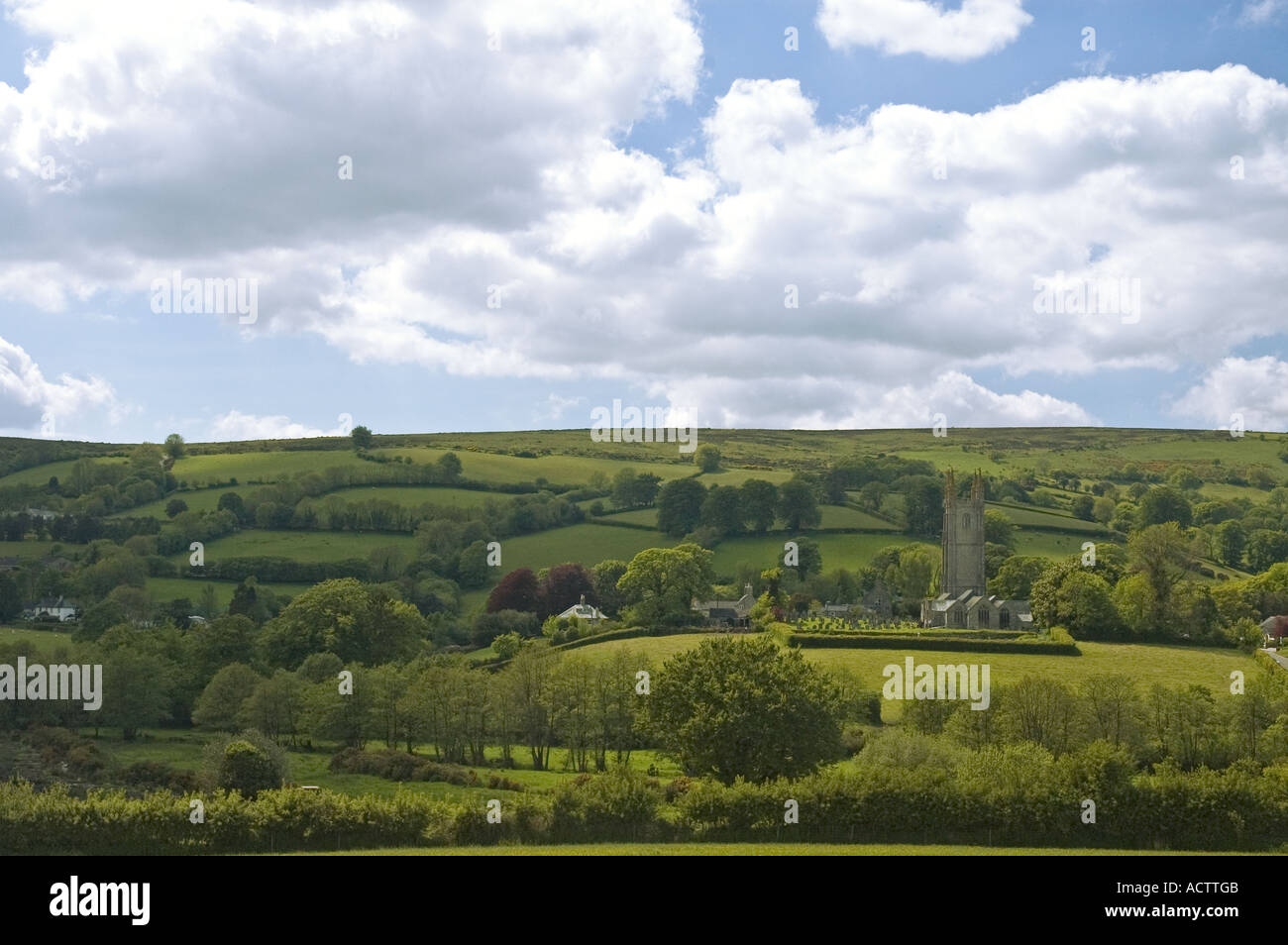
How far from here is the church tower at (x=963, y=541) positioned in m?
126

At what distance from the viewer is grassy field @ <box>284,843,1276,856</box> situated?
42219 millimetres

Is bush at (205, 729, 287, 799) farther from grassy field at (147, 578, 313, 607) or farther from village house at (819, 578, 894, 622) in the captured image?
grassy field at (147, 578, 313, 607)

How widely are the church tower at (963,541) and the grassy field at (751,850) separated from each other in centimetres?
8170

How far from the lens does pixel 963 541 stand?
127 meters

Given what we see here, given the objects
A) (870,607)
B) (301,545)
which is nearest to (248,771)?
(870,607)

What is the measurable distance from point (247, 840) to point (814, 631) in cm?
6004

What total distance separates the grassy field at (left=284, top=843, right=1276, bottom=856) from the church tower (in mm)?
81695

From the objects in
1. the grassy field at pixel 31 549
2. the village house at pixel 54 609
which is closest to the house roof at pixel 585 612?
the village house at pixel 54 609

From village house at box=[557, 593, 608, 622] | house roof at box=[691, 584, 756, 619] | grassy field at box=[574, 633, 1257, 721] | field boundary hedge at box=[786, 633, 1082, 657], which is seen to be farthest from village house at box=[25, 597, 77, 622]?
field boundary hedge at box=[786, 633, 1082, 657]

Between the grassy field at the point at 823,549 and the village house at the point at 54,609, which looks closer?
the village house at the point at 54,609

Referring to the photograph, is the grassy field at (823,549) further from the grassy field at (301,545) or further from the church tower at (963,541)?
the grassy field at (301,545)
